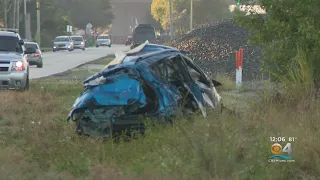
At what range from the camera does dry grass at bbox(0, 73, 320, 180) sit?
7281 mm

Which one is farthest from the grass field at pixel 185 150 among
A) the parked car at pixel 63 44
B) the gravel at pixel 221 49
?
the parked car at pixel 63 44

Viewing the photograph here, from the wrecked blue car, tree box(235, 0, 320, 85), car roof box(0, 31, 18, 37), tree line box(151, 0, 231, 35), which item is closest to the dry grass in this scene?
the wrecked blue car

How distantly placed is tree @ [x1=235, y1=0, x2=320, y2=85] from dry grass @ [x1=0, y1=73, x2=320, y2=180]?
0.83 m

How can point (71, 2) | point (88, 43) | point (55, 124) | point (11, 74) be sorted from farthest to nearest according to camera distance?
1. point (71, 2)
2. point (88, 43)
3. point (11, 74)
4. point (55, 124)

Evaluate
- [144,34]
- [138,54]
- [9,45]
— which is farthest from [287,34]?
[144,34]

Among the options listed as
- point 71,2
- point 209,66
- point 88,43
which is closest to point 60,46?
point 209,66

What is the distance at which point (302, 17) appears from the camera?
11.2 meters

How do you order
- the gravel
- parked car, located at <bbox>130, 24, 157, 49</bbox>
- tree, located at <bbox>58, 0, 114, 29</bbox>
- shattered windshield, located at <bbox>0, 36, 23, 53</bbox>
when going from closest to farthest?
shattered windshield, located at <bbox>0, 36, 23, 53</bbox>, the gravel, parked car, located at <bbox>130, 24, 157, 49</bbox>, tree, located at <bbox>58, 0, 114, 29</bbox>

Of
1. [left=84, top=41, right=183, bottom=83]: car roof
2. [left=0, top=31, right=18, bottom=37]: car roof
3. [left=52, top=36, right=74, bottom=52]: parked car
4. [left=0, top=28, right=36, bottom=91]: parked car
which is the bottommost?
[left=52, top=36, right=74, bottom=52]: parked car

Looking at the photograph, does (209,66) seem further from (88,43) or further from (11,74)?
(88,43)

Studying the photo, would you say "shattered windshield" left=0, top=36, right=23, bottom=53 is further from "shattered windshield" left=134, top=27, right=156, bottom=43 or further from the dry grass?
"shattered windshield" left=134, top=27, right=156, bottom=43

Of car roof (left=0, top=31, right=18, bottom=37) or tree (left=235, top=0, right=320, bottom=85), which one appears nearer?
tree (left=235, top=0, right=320, bottom=85)

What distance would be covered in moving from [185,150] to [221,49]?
2523 cm

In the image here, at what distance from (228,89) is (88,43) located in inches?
3717
